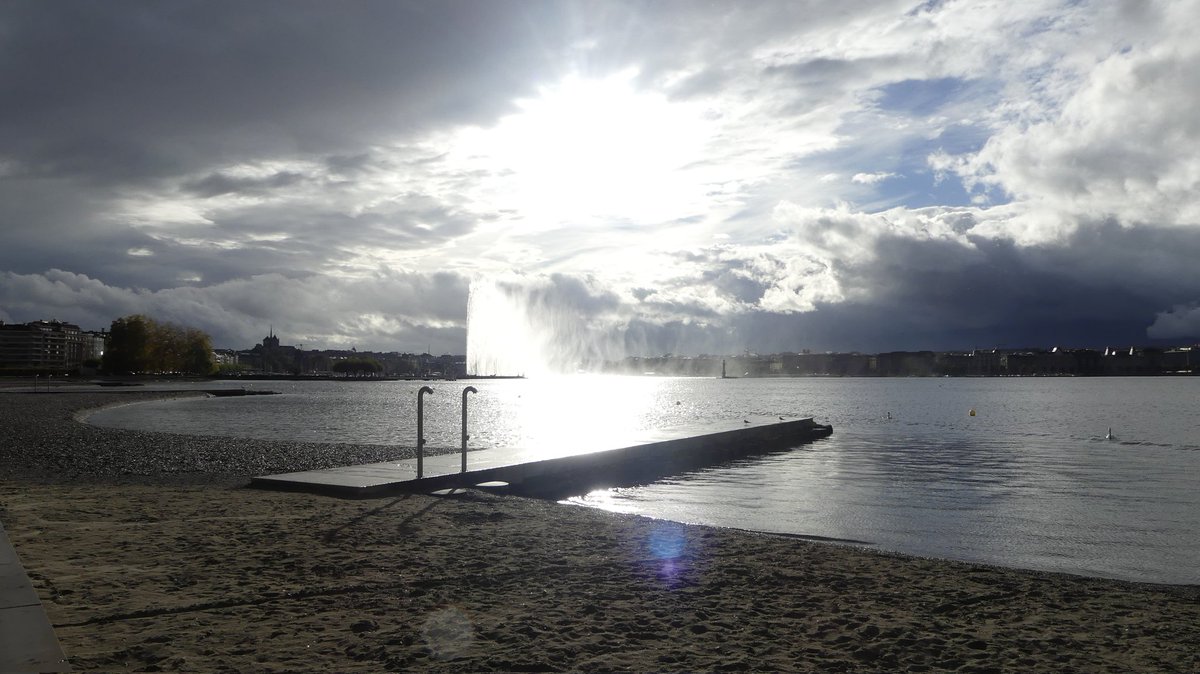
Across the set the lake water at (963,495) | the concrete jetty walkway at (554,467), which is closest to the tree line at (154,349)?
the lake water at (963,495)

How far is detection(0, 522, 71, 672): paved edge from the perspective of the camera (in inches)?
208

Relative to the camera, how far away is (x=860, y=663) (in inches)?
263

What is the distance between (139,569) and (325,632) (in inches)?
130

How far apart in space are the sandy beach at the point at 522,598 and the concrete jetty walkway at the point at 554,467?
71.0 inches

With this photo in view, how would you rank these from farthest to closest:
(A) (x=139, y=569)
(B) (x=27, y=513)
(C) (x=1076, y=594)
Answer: (B) (x=27, y=513), (C) (x=1076, y=594), (A) (x=139, y=569)

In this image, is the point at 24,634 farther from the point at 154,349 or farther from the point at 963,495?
the point at 154,349

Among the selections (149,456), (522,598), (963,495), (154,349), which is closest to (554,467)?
(963,495)

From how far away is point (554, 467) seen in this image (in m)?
20.6

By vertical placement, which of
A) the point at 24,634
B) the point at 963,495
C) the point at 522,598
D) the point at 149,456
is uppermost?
the point at 24,634

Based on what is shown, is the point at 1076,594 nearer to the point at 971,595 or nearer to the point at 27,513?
the point at 971,595

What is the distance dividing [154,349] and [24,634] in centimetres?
17501

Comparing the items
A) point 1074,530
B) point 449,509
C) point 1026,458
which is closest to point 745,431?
point 1026,458

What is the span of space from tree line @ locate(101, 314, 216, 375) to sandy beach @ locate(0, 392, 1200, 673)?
15637 cm

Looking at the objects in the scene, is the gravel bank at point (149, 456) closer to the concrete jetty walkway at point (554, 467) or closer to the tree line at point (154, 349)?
the concrete jetty walkway at point (554, 467)
